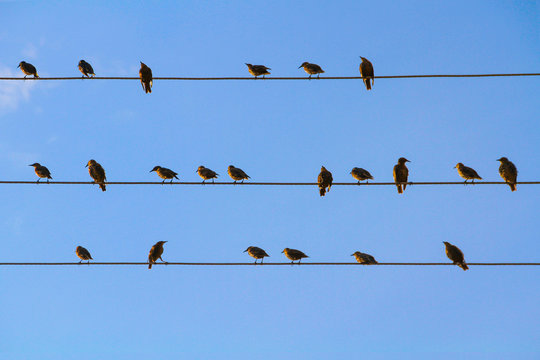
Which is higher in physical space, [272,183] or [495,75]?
[495,75]

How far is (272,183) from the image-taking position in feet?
28.9

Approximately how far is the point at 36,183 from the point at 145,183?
1.62 meters

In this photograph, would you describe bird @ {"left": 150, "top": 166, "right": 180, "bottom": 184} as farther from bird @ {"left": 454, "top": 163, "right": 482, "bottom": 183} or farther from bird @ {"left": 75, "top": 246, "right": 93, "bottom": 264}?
bird @ {"left": 454, "top": 163, "right": 482, "bottom": 183}

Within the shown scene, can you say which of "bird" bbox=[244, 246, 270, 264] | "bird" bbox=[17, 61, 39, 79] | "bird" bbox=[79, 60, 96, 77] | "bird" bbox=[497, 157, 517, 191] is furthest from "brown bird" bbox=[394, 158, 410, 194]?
"bird" bbox=[17, 61, 39, 79]

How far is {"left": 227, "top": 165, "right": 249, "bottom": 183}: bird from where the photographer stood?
13410 millimetres

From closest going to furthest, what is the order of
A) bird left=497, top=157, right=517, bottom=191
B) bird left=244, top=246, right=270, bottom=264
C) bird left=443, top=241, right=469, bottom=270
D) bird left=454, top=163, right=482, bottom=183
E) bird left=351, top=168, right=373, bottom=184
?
bird left=443, top=241, right=469, bottom=270 → bird left=497, top=157, right=517, bottom=191 → bird left=454, top=163, right=482, bottom=183 → bird left=351, top=168, right=373, bottom=184 → bird left=244, top=246, right=270, bottom=264

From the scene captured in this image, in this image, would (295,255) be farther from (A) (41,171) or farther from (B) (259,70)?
(A) (41,171)

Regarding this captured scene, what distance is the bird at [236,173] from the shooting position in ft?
44.0

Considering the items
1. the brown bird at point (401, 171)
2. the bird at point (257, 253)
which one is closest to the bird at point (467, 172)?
the brown bird at point (401, 171)

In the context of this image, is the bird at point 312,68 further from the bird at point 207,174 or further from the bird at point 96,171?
the bird at point 96,171

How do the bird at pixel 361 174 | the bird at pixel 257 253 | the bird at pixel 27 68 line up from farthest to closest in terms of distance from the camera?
1. the bird at pixel 27 68
2. the bird at pixel 257 253
3. the bird at pixel 361 174

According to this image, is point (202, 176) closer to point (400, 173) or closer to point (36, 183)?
point (400, 173)

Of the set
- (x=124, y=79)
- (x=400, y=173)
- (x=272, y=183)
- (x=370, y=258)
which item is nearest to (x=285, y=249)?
(x=370, y=258)

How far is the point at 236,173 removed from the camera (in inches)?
530
